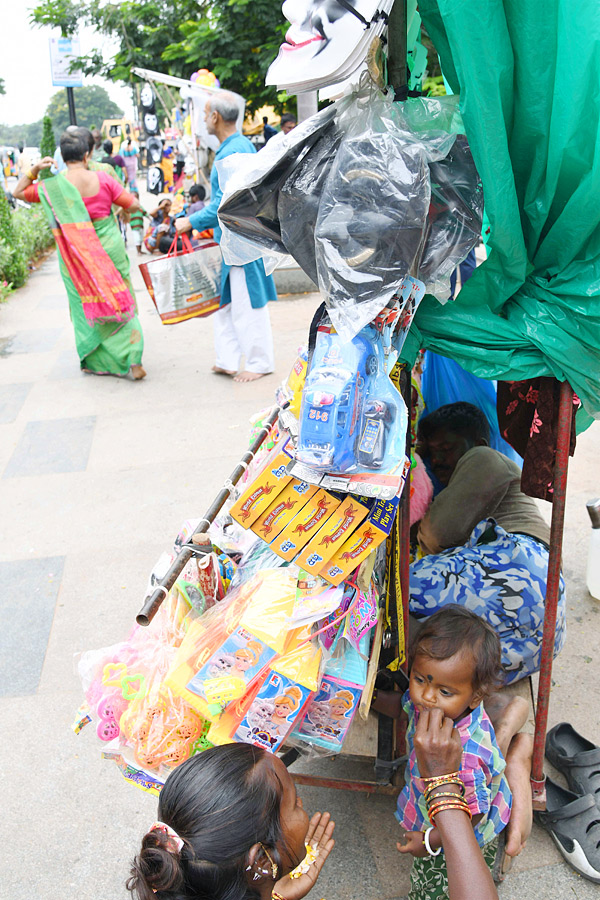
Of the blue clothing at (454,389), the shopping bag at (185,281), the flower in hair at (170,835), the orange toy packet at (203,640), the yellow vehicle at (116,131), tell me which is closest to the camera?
the flower in hair at (170,835)

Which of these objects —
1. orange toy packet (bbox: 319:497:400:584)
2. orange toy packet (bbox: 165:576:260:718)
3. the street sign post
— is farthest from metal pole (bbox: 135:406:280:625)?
the street sign post

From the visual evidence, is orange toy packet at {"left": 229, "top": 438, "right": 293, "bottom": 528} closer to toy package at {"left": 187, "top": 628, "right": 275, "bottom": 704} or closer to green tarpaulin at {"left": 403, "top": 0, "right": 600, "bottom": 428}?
toy package at {"left": 187, "top": 628, "right": 275, "bottom": 704}

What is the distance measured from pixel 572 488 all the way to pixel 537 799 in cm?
209

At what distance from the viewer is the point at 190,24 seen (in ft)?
31.2

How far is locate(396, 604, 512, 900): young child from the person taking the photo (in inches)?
60.7

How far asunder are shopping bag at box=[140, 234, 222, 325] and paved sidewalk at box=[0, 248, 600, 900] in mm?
817

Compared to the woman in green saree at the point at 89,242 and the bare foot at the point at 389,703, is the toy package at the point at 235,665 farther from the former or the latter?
the woman in green saree at the point at 89,242

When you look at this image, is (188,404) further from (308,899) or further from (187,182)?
(187,182)

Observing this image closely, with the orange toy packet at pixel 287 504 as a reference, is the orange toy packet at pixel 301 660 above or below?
below

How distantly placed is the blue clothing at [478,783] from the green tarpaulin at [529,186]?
2.47 feet

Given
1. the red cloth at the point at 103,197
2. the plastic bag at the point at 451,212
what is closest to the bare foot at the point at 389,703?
the plastic bag at the point at 451,212

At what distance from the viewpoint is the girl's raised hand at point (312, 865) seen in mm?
1492

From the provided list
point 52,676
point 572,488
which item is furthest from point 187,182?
point 52,676

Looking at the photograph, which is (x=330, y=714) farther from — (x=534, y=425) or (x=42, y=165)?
(x=42, y=165)
